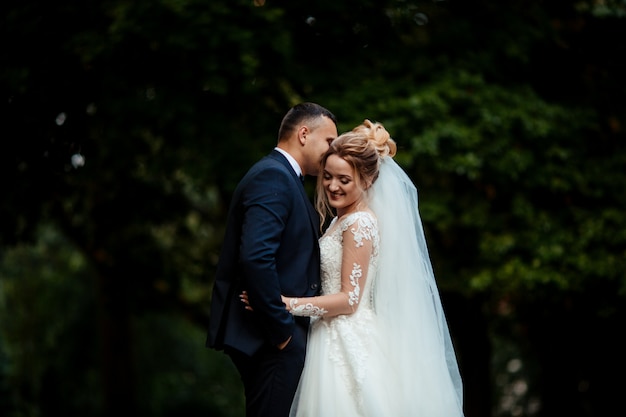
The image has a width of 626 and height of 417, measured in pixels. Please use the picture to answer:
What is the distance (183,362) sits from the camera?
16906 mm

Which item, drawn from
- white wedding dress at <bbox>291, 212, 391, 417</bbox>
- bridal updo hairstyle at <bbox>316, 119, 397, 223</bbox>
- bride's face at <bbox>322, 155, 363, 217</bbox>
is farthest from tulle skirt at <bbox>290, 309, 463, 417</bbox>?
bridal updo hairstyle at <bbox>316, 119, 397, 223</bbox>

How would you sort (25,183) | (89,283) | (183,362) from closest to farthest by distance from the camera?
(25,183) → (89,283) → (183,362)

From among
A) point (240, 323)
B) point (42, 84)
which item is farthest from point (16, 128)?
point (240, 323)

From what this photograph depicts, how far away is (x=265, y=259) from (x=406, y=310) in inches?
36.6

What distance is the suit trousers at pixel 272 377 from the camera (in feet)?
13.4

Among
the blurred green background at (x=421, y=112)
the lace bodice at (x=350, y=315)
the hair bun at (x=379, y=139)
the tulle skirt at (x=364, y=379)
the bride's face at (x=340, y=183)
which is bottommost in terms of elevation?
the blurred green background at (x=421, y=112)

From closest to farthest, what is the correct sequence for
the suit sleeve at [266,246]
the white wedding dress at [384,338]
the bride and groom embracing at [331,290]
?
the suit sleeve at [266,246] < the bride and groom embracing at [331,290] < the white wedding dress at [384,338]

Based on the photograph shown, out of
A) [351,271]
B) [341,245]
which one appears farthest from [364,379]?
[341,245]

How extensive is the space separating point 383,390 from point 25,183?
5400 mm

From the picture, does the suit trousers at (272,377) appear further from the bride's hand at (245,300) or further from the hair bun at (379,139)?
the hair bun at (379,139)

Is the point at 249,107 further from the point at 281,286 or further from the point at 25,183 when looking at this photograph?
the point at 281,286

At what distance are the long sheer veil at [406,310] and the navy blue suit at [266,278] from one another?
0.40 meters

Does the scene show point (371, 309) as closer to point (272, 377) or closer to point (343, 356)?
point (343, 356)

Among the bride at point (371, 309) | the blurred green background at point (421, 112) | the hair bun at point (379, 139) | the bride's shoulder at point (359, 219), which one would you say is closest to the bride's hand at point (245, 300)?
the bride at point (371, 309)
